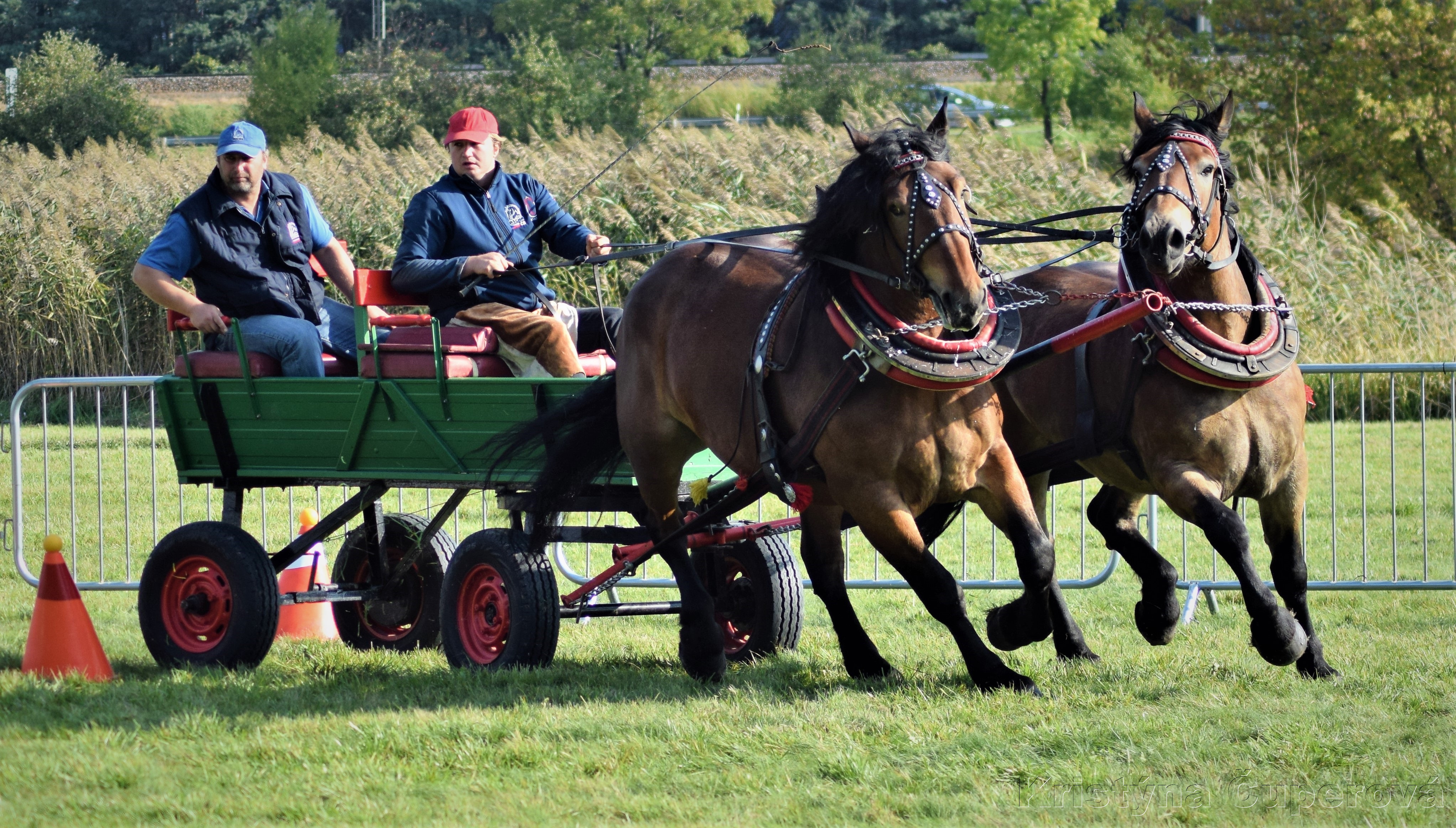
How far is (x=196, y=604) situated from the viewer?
5684 mm

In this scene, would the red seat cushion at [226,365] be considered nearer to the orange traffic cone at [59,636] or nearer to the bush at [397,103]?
the orange traffic cone at [59,636]

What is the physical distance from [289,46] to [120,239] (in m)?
19.9

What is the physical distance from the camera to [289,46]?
31.9m

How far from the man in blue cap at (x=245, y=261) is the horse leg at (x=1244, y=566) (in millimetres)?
3137

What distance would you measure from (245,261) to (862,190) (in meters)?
2.53

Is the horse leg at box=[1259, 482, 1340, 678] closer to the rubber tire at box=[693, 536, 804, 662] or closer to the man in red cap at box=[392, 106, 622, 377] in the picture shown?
the rubber tire at box=[693, 536, 804, 662]

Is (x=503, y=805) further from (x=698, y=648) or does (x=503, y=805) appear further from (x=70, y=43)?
(x=70, y=43)

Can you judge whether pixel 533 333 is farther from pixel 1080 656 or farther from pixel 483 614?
pixel 1080 656

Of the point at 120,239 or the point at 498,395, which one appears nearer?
the point at 498,395

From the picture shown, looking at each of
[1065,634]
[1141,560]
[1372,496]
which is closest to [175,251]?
[1065,634]

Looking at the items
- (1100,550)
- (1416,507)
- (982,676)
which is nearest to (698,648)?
(982,676)

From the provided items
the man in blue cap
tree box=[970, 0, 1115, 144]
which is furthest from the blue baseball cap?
tree box=[970, 0, 1115, 144]

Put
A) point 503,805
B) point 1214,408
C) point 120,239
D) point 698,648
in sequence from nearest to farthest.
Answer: point 503,805 < point 1214,408 < point 698,648 < point 120,239

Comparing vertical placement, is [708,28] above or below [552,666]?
above
